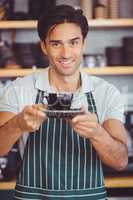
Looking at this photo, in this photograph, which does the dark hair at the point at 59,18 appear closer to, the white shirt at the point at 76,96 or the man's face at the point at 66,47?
the man's face at the point at 66,47

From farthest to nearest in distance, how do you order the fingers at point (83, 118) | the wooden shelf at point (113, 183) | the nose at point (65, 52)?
the wooden shelf at point (113, 183), the nose at point (65, 52), the fingers at point (83, 118)

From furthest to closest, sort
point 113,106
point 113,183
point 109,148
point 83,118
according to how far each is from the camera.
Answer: point 113,183 < point 113,106 < point 109,148 < point 83,118

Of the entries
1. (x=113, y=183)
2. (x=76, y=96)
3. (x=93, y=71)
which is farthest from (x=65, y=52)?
(x=113, y=183)

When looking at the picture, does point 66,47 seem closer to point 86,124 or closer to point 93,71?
point 86,124

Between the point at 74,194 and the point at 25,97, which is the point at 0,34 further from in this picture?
the point at 74,194

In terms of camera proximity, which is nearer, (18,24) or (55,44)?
(55,44)

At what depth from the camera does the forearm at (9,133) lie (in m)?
1.27

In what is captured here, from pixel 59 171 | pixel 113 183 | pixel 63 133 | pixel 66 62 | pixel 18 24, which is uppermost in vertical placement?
pixel 18 24

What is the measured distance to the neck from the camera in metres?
1.42

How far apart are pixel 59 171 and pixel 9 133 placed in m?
0.19

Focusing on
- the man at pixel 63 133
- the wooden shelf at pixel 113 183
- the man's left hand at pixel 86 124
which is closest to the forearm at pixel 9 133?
the man at pixel 63 133

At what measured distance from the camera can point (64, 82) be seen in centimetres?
142

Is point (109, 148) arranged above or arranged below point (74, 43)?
below

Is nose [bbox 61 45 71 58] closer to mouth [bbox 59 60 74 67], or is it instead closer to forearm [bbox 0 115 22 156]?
mouth [bbox 59 60 74 67]
